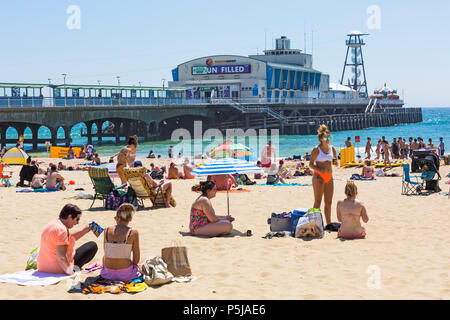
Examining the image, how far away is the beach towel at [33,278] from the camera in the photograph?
571 cm

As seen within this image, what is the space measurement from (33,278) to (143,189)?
4.51 metres

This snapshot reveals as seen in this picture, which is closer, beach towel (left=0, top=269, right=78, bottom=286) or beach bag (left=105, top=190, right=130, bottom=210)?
beach towel (left=0, top=269, right=78, bottom=286)

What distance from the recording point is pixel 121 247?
226 inches

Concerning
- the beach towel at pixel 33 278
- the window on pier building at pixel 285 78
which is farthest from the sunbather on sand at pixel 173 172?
the window on pier building at pixel 285 78

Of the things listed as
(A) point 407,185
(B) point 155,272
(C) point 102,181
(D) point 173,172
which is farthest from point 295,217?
(D) point 173,172

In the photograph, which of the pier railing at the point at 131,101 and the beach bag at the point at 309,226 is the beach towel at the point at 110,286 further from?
the pier railing at the point at 131,101

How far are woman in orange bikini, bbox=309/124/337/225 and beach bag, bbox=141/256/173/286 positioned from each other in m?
3.36

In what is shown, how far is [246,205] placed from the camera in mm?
Answer: 10953

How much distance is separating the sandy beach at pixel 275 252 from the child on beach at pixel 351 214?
155 millimetres

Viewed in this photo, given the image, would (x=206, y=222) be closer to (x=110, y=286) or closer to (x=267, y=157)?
(x=110, y=286)

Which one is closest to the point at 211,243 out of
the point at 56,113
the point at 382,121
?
the point at 56,113

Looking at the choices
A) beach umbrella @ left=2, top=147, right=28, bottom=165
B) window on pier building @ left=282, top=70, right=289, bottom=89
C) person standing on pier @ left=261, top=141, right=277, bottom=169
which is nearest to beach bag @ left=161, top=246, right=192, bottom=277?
person standing on pier @ left=261, top=141, right=277, bottom=169

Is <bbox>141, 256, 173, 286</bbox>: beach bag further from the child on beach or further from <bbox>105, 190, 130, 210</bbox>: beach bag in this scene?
<bbox>105, 190, 130, 210</bbox>: beach bag

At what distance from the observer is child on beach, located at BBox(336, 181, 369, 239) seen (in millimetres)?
7715
